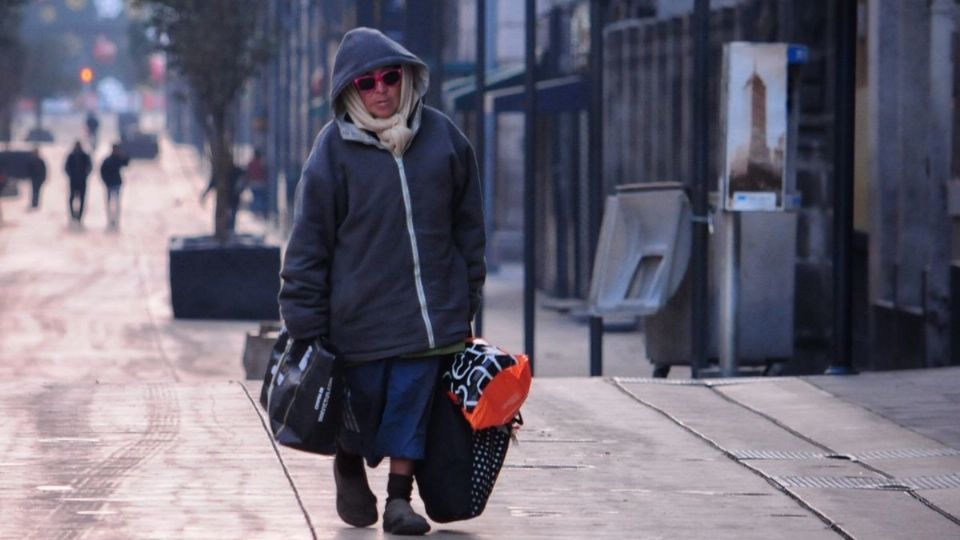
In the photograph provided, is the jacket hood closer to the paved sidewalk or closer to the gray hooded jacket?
the gray hooded jacket

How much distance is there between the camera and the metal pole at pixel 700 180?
488 inches

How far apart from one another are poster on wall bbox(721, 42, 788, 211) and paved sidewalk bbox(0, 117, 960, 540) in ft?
4.27

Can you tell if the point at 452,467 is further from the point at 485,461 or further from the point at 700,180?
the point at 700,180

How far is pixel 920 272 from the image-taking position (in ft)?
47.1

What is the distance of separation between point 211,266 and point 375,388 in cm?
1376

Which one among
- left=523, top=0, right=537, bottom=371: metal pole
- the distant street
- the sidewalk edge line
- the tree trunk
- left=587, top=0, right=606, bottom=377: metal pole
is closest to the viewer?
the sidewalk edge line

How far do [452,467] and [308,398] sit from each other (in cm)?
51

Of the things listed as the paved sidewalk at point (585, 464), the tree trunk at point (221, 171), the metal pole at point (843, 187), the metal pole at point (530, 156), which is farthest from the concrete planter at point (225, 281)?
the metal pole at point (843, 187)

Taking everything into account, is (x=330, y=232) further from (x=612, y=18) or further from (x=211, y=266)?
(x=612, y=18)

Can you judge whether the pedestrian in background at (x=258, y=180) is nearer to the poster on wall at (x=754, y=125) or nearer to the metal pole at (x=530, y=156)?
the metal pole at (x=530, y=156)

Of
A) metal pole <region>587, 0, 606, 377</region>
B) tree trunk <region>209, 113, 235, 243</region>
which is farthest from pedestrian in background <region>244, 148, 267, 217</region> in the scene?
metal pole <region>587, 0, 606, 377</region>

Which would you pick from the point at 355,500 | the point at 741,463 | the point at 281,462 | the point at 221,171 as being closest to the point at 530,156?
the point at 741,463

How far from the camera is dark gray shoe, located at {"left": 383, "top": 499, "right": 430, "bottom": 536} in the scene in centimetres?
652

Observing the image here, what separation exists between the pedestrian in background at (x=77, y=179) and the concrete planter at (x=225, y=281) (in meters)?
18.0
